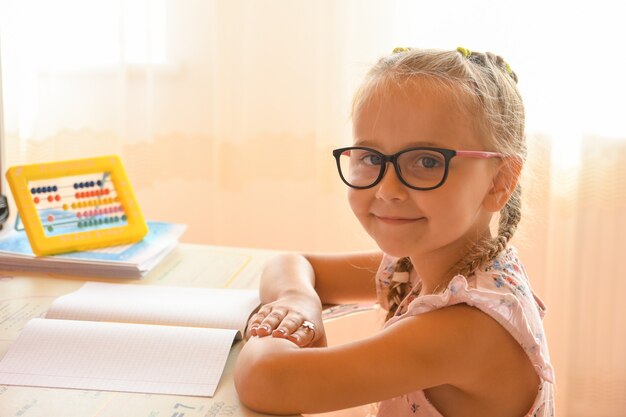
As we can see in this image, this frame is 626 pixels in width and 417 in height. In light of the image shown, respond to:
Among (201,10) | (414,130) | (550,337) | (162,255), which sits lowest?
(550,337)

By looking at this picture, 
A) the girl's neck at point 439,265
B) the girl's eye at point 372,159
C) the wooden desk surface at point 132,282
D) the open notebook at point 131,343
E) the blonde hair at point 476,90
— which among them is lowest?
the wooden desk surface at point 132,282

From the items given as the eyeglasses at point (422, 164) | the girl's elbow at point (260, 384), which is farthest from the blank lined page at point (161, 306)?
the eyeglasses at point (422, 164)

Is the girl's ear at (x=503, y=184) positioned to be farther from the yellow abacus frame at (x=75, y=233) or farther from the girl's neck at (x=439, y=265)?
the yellow abacus frame at (x=75, y=233)

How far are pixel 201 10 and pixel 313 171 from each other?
50cm

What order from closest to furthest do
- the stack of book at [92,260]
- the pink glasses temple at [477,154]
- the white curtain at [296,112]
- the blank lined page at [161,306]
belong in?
1. the pink glasses temple at [477,154]
2. the blank lined page at [161,306]
3. the stack of book at [92,260]
4. the white curtain at [296,112]

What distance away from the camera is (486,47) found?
1879 mm

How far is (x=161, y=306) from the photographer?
42.0 inches

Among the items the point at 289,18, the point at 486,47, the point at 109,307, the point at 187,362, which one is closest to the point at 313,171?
the point at 289,18

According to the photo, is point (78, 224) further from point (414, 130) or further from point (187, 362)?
point (414, 130)

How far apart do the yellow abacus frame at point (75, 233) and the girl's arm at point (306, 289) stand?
336 millimetres

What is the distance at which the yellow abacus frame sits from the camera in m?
1.31

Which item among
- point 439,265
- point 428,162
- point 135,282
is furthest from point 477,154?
point 135,282

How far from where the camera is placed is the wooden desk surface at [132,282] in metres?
0.79

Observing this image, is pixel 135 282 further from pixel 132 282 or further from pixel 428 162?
pixel 428 162
